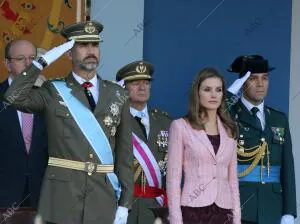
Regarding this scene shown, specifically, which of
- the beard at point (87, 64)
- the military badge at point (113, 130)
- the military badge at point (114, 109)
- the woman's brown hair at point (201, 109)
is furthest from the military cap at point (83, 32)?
the woman's brown hair at point (201, 109)

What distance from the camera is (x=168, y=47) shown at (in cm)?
680

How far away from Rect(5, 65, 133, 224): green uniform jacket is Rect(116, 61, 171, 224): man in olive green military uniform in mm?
922

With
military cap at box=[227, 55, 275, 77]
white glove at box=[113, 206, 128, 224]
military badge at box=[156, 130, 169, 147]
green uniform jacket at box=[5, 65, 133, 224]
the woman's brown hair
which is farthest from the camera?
military badge at box=[156, 130, 169, 147]

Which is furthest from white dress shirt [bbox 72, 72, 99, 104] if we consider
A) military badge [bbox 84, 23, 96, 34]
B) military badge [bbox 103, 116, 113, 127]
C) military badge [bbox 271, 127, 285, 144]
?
military badge [bbox 271, 127, 285, 144]

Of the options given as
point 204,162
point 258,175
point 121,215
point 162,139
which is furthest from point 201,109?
point 162,139

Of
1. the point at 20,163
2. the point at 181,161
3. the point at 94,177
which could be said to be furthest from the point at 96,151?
the point at 20,163

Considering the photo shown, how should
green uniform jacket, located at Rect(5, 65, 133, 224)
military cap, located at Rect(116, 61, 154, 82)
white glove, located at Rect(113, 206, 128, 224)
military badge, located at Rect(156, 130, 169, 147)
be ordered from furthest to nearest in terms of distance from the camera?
military cap, located at Rect(116, 61, 154, 82) < military badge, located at Rect(156, 130, 169, 147) < white glove, located at Rect(113, 206, 128, 224) < green uniform jacket, located at Rect(5, 65, 133, 224)

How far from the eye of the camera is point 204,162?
4.89 m

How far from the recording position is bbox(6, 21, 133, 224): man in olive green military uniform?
469 centimetres

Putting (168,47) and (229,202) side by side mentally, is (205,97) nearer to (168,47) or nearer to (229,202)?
(229,202)

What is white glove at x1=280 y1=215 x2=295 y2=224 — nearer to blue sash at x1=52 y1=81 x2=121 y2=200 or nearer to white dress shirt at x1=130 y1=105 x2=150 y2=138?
white dress shirt at x1=130 y1=105 x2=150 y2=138

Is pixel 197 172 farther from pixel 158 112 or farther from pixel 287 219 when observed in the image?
pixel 158 112

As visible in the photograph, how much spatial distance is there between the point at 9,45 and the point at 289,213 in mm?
1977

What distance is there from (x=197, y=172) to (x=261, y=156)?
916mm
